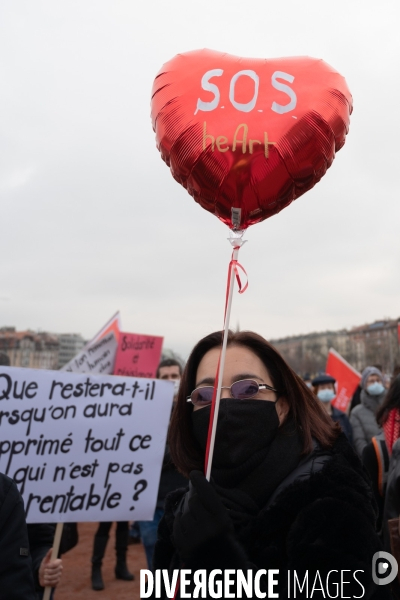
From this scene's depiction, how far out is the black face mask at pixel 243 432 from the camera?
1.90 metres

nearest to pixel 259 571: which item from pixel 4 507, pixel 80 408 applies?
pixel 4 507

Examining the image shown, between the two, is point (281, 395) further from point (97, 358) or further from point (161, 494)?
point (97, 358)

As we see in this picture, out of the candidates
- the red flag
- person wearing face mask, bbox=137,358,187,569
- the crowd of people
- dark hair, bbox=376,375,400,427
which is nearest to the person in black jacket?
the crowd of people

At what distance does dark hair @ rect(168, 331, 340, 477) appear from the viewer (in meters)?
1.98

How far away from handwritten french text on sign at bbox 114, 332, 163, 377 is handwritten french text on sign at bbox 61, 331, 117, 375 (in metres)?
1.40

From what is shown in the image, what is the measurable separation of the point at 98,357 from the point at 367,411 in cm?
350

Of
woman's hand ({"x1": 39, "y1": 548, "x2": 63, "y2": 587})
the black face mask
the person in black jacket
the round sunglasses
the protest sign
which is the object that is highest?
the protest sign

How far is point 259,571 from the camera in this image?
5.36ft

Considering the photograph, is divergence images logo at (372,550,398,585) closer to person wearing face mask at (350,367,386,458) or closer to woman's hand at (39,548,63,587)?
woman's hand at (39,548,63,587)

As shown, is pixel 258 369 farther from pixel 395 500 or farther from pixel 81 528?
pixel 81 528

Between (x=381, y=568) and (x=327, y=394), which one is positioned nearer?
(x=381, y=568)

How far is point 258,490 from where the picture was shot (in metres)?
1.85

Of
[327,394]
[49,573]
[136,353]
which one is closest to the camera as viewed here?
[49,573]

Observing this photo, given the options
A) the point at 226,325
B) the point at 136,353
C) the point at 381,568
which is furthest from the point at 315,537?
the point at 136,353
